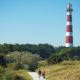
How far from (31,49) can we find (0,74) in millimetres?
64056

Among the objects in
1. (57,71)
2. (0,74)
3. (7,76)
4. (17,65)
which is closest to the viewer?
(7,76)

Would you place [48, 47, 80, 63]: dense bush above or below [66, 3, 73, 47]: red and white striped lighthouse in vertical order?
below

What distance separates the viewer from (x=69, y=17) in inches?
3403

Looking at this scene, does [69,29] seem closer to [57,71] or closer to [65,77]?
[57,71]

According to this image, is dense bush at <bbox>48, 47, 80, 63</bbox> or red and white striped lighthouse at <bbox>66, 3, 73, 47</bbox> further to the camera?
red and white striped lighthouse at <bbox>66, 3, 73, 47</bbox>

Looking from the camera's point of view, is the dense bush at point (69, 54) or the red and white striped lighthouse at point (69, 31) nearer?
the dense bush at point (69, 54)

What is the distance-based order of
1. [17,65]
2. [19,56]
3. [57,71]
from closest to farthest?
[57,71] < [17,65] < [19,56]

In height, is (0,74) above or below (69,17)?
below

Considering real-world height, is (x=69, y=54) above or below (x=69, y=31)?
below

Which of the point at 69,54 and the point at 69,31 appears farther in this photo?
the point at 69,31

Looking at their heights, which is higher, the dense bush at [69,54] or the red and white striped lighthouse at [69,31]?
the red and white striped lighthouse at [69,31]

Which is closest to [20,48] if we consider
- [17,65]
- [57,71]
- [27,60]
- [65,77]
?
[27,60]

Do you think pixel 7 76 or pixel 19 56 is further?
pixel 19 56

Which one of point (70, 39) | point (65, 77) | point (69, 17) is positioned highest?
point (69, 17)
